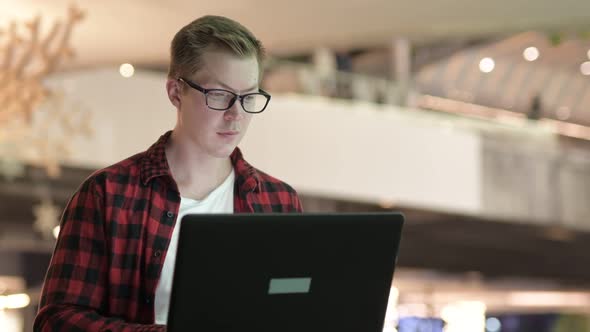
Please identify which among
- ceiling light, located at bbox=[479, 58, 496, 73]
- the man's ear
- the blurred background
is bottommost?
the man's ear

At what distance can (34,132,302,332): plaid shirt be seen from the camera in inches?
69.0

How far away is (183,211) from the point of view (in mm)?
1889

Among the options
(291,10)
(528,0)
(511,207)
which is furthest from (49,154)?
(511,207)

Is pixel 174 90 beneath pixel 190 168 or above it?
above

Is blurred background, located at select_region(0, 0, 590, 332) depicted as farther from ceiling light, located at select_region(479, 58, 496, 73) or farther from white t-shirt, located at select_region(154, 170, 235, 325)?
white t-shirt, located at select_region(154, 170, 235, 325)

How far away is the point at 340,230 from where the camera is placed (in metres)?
1.58

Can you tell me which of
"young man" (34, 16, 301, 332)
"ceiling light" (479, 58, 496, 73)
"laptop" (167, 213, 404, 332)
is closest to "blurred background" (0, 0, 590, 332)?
"ceiling light" (479, 58, 496, 73)

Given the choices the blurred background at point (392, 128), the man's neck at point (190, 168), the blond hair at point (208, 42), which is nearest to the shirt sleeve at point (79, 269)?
the man's neck at point (190, 168)

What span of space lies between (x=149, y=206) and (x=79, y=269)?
177mm

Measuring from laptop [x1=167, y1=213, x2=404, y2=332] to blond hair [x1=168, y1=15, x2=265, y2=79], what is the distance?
41 centimetres

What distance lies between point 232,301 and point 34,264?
15.3 m

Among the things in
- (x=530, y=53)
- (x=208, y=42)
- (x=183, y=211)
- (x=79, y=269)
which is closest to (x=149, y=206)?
(x=183, y=211)

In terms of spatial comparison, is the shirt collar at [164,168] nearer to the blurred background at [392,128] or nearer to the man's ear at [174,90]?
the man's ear at [174,90]

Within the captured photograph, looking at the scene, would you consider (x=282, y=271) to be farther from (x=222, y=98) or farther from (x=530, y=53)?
(x=530, y=53)
